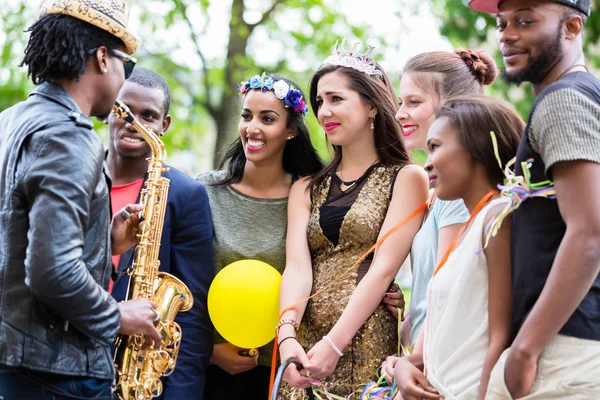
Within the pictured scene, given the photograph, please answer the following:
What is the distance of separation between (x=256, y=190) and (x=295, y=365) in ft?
4.42

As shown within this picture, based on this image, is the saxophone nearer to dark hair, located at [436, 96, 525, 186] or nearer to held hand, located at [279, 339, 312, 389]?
held hand, located at [279, 339, 312, 389]

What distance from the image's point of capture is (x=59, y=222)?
271 cm

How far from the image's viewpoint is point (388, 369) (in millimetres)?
3697

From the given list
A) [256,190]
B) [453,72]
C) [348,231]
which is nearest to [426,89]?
[453,72]

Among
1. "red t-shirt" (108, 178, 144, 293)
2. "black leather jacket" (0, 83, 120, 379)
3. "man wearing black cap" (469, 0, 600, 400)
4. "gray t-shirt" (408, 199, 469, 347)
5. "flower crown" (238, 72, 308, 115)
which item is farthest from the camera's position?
"flower crown" (238, 72, 308, 115)

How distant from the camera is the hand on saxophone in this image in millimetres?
3199

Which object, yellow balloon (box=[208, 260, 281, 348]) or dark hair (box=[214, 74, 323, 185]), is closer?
yellow balloon (box=[208, 260, 281, 348])

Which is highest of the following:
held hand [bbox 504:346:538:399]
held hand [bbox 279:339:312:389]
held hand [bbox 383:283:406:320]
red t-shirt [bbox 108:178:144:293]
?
held hand [bbox 504:346:538:399]

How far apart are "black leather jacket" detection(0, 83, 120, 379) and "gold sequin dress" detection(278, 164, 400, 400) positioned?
1577mm

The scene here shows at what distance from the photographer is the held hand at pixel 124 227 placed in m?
3.75

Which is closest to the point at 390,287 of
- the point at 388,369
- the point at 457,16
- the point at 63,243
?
the point at 388,369

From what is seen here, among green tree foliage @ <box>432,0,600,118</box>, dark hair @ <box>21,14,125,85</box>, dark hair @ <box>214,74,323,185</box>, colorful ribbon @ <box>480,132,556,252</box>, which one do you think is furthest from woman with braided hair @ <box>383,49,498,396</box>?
green tree foliage @ <box>432,0,600,118</box>

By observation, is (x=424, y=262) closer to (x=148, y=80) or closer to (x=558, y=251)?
(x=558, y=251)

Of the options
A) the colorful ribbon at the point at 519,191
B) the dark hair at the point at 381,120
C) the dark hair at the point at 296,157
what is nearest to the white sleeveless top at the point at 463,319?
the colorful ribbon at the point at 519,191
